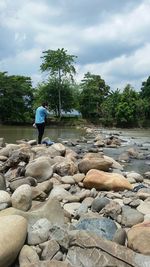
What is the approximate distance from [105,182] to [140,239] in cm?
276

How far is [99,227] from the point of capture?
436 cm

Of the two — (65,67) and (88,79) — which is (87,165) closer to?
(65,67)

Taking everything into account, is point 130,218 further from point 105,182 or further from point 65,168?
point 65,168

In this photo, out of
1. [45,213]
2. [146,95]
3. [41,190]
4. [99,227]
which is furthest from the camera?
[146,95]

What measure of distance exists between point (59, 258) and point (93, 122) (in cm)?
4835

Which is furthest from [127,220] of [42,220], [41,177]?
[41,177]

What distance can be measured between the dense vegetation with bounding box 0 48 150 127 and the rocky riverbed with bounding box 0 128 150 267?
4283cm

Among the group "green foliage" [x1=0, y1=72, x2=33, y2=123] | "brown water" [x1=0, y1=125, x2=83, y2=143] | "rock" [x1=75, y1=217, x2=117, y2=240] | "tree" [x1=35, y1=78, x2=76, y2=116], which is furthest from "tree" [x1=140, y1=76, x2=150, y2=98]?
"rock" [x1=75, y1=217, x2=117, y2=240]

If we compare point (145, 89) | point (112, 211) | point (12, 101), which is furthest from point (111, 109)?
point (112, 211)

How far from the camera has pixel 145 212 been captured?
5496 millimetres

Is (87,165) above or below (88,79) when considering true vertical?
below

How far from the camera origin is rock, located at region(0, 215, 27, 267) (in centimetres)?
357

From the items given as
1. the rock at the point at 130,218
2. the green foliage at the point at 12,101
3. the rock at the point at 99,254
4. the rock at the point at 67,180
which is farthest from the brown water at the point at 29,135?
the green foliage at the point at 12,101

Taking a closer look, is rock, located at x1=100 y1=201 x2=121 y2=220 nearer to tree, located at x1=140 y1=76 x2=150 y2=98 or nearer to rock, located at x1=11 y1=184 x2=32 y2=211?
rock, located at x1=11 y1=184 x2=32 y2=211
